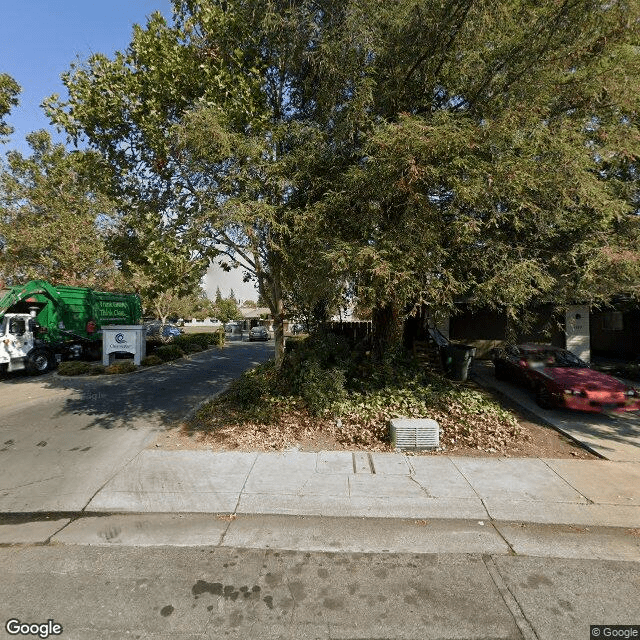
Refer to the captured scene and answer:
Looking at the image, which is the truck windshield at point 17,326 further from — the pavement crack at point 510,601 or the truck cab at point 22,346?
the pavement crack at point 510,601

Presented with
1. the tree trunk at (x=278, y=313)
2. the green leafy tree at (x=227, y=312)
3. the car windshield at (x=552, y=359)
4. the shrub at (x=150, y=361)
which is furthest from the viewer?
the green leafy tree at (x=227, y=312)

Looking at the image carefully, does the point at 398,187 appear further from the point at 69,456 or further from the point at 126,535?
the point at 69,456

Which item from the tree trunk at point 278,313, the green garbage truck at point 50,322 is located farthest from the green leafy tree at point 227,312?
the tree trunk at point 278,313

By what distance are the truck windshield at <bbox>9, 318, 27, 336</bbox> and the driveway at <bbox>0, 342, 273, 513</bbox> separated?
1590mm

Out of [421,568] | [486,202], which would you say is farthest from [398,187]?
[421,568]

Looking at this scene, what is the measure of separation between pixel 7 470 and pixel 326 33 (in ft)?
27.4

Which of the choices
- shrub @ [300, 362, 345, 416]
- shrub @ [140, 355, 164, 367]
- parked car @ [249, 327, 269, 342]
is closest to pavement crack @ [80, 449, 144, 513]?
shrub @ [300, 362, 345, 416]

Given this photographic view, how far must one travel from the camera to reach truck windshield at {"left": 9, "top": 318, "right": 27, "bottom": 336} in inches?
546

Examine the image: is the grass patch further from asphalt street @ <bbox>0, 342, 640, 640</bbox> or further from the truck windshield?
asphalt street @ <bbox>0, 342, 640, 640</bbox>

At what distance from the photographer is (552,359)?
935cm

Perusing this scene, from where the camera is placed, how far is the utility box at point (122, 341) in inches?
586

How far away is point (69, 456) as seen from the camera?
20.7 ft

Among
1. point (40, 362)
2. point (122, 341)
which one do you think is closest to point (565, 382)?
point (122, 341)

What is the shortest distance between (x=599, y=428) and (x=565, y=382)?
39.4 inches
